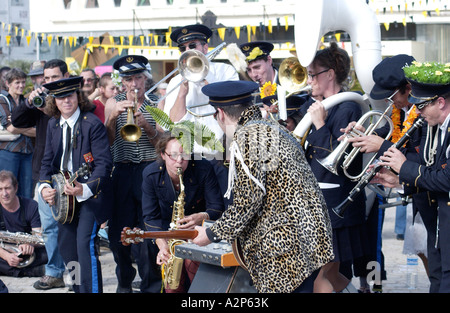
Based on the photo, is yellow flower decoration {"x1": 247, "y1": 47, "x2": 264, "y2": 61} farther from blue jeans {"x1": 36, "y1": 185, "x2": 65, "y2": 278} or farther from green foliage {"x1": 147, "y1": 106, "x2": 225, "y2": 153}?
blue jeans {"x1": 36, "y1": 185, "x2": 65, "y2": 278}

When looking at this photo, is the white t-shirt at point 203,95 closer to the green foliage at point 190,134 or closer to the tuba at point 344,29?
the green foliage at point 190,134

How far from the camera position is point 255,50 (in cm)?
735

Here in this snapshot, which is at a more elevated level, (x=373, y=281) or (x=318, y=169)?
(x=318, y=169)

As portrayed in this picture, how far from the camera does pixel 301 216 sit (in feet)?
13.5

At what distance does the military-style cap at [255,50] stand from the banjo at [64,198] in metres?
2.01

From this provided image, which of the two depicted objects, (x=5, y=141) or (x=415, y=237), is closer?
(x=415, y=237)

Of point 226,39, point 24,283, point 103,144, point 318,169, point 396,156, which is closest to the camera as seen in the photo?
point 396,156

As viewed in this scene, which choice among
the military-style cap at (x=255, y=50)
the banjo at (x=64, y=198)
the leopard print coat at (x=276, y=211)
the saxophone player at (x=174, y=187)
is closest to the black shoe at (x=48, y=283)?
the banjo at (x=64, y=198)

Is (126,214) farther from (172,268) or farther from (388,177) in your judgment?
(388,177)

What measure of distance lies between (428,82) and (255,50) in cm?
Result: 288
